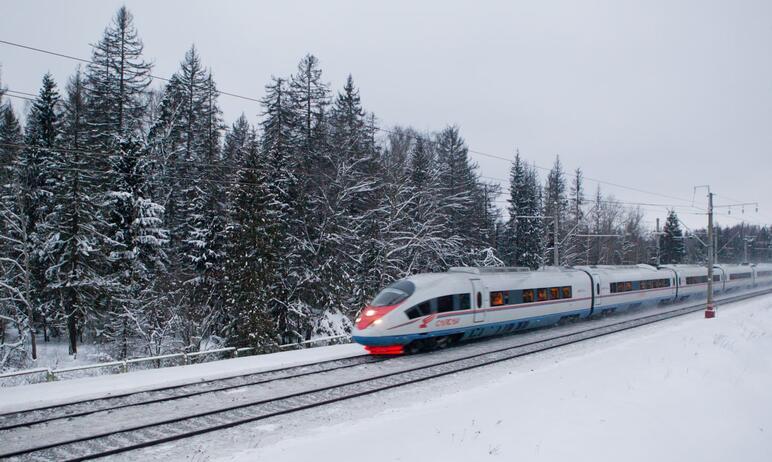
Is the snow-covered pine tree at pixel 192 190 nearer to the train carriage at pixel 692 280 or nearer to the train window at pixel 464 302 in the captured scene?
the train window at pixel 464 302

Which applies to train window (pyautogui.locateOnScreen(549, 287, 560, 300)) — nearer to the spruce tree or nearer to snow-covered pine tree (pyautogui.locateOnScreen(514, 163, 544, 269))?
the spruce tree

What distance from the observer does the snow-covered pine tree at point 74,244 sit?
27.2m

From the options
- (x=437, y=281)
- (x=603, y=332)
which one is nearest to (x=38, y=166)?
(x=437, y=281)

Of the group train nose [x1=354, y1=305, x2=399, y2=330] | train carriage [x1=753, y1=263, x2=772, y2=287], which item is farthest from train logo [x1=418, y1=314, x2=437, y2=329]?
train carriage [x1=753, y1=263, x2=772, y2=287]

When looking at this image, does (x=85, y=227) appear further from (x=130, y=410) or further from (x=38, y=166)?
(x=130, y=410)

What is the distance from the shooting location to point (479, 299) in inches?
754

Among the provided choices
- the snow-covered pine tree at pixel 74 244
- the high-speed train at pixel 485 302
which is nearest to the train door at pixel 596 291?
the high-speed train at pixel 485 302

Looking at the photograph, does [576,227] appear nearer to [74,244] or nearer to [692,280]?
[692,280]

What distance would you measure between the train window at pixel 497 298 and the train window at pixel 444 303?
105 inches

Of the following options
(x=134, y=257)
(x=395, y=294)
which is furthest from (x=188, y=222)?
(x=395, y=294)

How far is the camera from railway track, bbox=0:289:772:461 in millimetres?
8406

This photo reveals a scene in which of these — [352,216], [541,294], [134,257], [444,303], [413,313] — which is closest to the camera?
[413,313]

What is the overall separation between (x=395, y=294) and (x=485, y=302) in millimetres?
4292

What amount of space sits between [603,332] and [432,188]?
15181 mm
